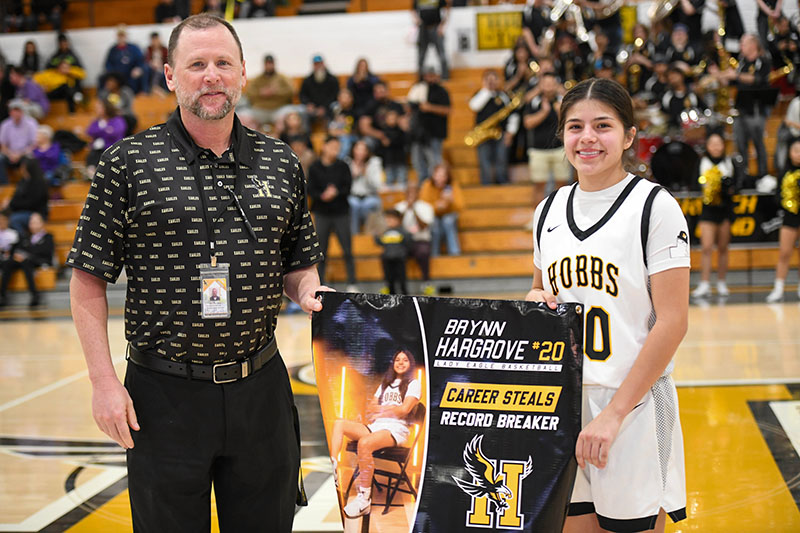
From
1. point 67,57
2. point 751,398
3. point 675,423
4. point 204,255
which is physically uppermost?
point 67,57

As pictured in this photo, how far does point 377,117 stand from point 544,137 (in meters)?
2.83

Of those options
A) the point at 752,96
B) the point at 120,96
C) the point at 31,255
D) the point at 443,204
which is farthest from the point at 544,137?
the point at 120,96

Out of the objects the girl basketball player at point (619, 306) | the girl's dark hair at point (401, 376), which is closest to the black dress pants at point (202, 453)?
the girl's dark hair at point (401, 376)

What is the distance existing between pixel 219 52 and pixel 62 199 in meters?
14.0

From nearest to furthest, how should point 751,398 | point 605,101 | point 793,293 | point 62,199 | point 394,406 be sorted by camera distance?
1. point 605,101
2. point 394,406
3. point 751,398
4. point 793,293
5. point 62,199

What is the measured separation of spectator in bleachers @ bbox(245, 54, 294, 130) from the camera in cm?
1609

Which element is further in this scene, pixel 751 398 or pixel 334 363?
pixel 751 398

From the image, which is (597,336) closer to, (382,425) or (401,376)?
(401,376)

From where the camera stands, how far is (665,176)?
12586 mm

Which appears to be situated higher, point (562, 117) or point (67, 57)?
point (67, 57)

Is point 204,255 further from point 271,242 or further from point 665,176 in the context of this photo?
point 665,176

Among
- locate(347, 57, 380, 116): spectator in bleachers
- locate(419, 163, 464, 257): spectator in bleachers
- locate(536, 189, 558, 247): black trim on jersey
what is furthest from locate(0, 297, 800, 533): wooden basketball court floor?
locate(347, 57, 380, 116): spectator in bleachers

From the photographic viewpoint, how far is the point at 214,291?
279 cm

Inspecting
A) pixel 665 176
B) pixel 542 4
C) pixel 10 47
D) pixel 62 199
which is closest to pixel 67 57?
pixel 10 47
